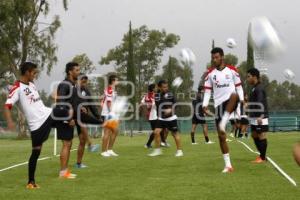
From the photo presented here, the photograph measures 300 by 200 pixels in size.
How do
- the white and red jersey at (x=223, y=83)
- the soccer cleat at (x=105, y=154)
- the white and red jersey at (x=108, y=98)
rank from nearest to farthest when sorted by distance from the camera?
the white and red jersey at (x=223, y=83), the soccer cleat at (x=105, y=154), the white and red jersey at (x=108, y=98)

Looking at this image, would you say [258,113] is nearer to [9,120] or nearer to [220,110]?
[220,110]

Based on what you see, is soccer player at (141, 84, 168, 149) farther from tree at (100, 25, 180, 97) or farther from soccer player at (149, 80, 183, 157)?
tree at (100, 25, 180, 97)

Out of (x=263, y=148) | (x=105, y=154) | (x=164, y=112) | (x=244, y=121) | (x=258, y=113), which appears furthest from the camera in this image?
(x=244, y=121)

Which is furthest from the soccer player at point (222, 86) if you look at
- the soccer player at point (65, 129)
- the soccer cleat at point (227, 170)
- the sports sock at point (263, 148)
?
the soccer player at point (65, 129)

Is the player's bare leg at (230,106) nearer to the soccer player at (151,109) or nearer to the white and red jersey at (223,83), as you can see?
the white and red jersey at (223,83)

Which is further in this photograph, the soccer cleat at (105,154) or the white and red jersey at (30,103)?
the soccer cleat at (105,154)

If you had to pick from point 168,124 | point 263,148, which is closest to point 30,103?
point 263,148

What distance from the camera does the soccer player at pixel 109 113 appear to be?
569 inches

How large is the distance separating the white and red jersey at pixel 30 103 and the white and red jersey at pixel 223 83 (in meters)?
3.59

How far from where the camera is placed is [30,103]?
29.1 ft

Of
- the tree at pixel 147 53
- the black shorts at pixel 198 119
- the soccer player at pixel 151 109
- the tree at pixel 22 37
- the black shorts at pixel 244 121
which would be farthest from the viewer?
the tree at pixel 147 53

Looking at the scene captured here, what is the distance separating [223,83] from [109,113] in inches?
198

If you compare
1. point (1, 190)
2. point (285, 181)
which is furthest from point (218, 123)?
point (1, 190)

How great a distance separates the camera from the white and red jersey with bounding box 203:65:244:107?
10547mm
